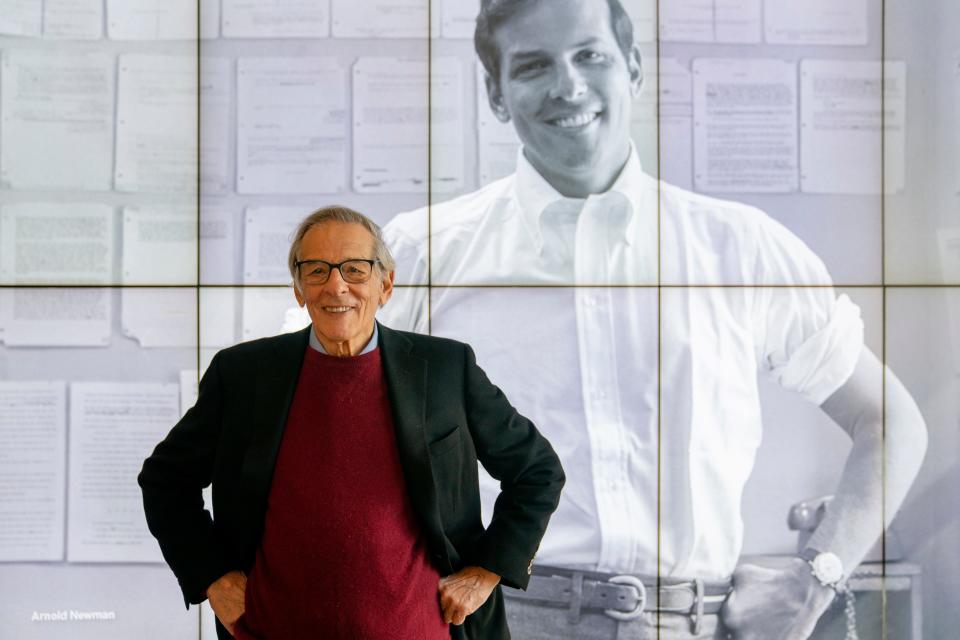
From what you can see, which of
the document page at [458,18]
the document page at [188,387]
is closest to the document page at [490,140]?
the document page at [458,18]

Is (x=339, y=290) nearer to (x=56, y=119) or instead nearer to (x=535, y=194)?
(x=535, y=194)

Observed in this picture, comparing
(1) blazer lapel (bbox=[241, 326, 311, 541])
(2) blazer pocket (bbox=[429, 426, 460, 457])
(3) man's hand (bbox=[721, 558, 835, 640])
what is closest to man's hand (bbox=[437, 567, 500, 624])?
(2) blazer pocket (bbox=[429, 426, 460, 457])

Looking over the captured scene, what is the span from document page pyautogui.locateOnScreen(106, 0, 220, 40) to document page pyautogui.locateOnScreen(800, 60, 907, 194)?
6.27 feet

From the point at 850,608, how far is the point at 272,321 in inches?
79.3

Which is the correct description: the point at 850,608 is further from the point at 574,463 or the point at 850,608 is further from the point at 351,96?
the point at 351,96

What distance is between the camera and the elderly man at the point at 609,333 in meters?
2.70

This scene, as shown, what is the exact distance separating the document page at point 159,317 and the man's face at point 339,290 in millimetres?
1239

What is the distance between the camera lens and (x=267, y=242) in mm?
2691

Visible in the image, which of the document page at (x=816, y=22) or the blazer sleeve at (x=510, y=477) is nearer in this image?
the blazer sleeve at (x=510, y=477)

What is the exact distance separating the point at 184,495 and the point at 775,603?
75.9 inches

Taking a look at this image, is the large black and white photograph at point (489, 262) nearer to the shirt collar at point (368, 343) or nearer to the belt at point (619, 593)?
the belt at point (619, 593)

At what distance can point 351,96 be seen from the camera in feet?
8.86

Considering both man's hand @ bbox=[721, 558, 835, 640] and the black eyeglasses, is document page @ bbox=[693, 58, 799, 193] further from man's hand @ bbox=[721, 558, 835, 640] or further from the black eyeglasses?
the black eyeglasses

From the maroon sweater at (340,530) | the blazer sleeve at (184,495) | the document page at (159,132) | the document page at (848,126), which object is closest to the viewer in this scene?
the maroon sweater at (340,530)
